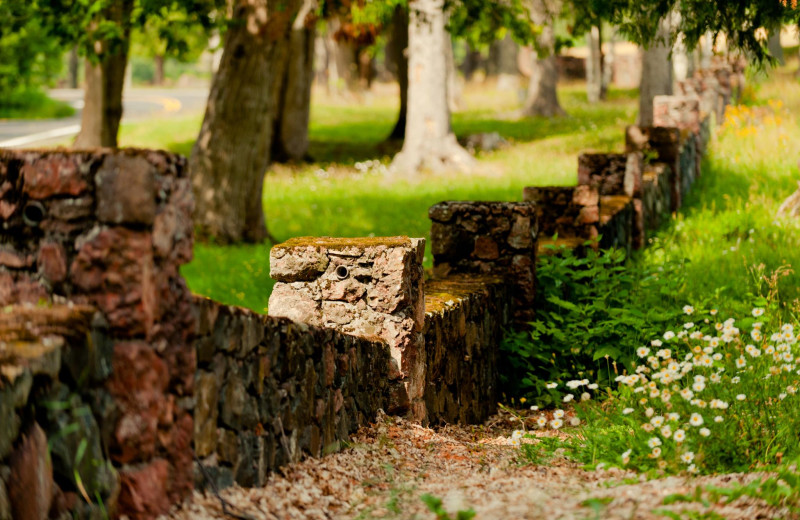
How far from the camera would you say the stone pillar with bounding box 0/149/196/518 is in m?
3.26

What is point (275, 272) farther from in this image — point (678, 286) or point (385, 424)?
point (678, 286)

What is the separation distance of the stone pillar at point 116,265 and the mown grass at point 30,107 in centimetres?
3459

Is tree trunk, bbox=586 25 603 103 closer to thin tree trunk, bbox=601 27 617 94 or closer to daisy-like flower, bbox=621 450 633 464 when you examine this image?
thin tree trunk, bbox=601 27 617 94

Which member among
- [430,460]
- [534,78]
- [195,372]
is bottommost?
[430,460]

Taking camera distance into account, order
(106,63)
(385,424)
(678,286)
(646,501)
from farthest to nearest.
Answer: (106,63), (678,286), (385,424), (646,501)

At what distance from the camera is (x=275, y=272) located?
223 inches

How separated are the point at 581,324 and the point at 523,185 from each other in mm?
9118

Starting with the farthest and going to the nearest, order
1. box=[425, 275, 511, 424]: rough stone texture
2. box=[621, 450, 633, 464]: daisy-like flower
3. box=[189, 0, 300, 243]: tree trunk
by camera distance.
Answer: box=[189, 0, 300, 243]: tree trunk < box=[425, 275, 511, 424]: rough stone texture < box=[621, 450, 633, 464]: daisy-like flower

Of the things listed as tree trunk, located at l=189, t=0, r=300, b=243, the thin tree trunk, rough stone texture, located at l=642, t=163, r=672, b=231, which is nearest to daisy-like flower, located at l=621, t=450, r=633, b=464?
rough stone texture, located at l=642, t=163, r=672, b=231

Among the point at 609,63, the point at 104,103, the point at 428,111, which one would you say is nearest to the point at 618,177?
the point at 428,111

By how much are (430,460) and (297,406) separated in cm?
95

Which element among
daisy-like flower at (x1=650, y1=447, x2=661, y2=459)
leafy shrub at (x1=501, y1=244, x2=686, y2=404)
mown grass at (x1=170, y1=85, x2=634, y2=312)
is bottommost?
leafy shrub at (x1=501, y1=244, x2=686, y2=404)

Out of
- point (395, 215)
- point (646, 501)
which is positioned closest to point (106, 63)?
point (395, 215)

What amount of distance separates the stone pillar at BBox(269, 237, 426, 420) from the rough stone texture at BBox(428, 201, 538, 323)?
2229mm
